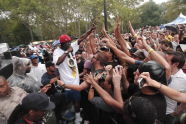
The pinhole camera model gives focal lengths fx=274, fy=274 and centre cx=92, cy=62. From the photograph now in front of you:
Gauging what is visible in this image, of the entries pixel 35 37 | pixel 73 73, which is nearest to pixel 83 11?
pixel 35 37

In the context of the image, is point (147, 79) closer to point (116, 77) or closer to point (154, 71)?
point (154, 71)

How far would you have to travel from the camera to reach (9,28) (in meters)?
44.6

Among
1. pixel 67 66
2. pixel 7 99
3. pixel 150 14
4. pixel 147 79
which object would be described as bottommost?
pixel 150 14

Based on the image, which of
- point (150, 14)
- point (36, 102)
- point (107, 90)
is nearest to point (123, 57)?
point (107, 90)

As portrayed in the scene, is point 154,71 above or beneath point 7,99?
above

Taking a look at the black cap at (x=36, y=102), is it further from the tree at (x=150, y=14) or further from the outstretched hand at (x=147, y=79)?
the tree at (x=150, y=14)

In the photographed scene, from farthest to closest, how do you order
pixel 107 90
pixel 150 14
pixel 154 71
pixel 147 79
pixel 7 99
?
1. pixel 150 14
2. pixel 7 99
3. pixel 107 90
4. pixel 154 71
5. pixel 147 79

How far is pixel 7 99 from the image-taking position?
11.7 ft

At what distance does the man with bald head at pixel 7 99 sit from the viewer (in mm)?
3373

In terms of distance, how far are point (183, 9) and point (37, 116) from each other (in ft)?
172

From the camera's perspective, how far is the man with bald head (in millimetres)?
3373

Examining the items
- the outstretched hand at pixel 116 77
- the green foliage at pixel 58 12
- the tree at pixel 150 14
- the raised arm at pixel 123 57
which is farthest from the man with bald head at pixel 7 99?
the tree at pixel 150 14

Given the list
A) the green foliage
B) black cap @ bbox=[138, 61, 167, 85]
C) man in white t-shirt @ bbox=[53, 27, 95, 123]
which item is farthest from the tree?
black cap @ bbox=[138, 61, 167, 85]

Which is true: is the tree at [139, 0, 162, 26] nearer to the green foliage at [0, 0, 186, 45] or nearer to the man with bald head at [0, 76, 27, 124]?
the green foliage at [0, 0, 186, 45]
